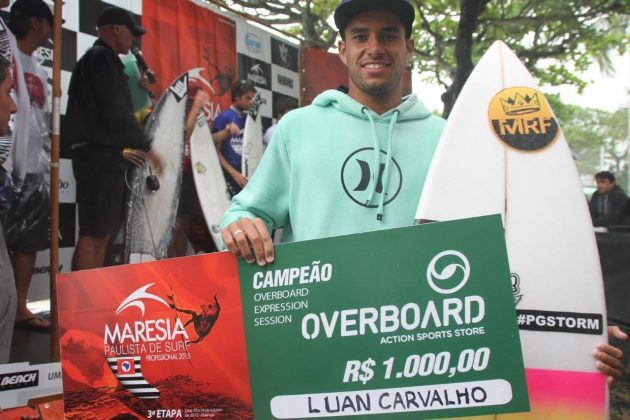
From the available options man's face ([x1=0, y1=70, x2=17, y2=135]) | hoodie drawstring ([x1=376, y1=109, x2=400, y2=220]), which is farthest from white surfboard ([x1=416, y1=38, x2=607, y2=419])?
man's face ([x1=0, y1=70, x2=17, y2=135])

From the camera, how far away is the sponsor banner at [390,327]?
110 centimetres

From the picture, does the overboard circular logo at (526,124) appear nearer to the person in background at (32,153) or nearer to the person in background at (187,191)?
the person in background at (32,153)

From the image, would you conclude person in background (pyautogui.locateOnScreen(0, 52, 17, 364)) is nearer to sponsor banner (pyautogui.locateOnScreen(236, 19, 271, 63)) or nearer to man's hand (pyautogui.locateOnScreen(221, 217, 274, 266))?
man's hand (pyautogui.locateOnScreen(221, 217, 274, 266))

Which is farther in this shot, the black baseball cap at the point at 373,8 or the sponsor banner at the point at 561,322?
the black baseball cap at the point at 373,8

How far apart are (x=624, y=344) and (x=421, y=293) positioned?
11.7 ft

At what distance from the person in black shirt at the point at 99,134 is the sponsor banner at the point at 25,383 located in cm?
111

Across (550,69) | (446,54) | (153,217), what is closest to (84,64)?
(153,217)

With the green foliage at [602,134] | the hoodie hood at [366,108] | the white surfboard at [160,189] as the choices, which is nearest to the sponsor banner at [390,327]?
the hoodie hood at [366,108]

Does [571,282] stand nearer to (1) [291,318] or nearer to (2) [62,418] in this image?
(1) [291,318]

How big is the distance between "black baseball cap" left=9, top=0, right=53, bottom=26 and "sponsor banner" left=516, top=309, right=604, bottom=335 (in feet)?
8.79

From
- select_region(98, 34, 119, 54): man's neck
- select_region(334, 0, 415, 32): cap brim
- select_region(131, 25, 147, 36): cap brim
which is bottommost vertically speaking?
select_region(334, 0, 415, 32): cap brim

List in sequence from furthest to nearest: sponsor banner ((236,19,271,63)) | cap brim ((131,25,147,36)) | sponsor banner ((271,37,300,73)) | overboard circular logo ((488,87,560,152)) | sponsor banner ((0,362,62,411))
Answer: sponsor banner ((271,37,300,73)) < sponsor banner ((236,19,271,63)) < cap brim ((131,25,147,36)) < sponsor banner ((0,362,62,411)) < overboard circular logo ((488,87,560,152))

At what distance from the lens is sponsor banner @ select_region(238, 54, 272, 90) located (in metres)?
4.91

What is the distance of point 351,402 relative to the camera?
3.81ft
